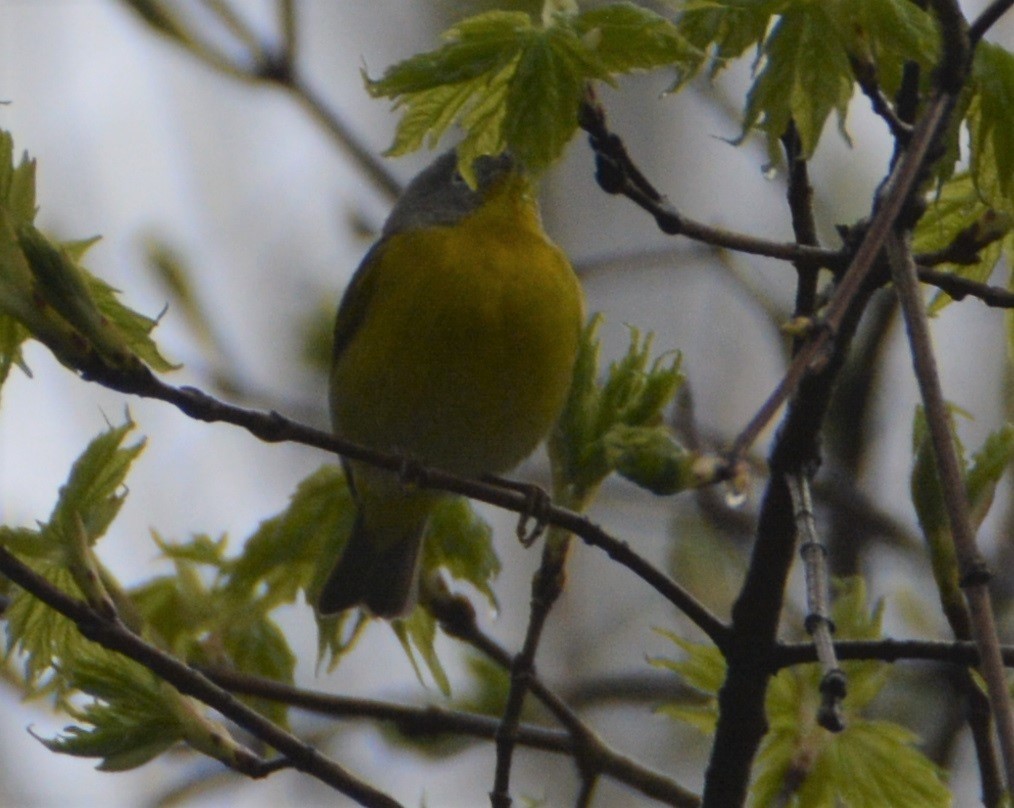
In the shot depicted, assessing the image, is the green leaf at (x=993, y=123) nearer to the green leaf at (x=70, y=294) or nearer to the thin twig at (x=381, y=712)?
the green leaf at (x=70, y=294)

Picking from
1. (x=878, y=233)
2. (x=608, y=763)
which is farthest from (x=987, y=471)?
(x=608, y=763)

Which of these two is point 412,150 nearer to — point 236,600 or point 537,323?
point 236,600

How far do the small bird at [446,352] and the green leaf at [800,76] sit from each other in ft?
5.95

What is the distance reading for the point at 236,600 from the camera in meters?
3.21

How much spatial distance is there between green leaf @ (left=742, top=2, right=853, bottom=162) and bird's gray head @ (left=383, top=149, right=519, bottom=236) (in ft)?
7.72

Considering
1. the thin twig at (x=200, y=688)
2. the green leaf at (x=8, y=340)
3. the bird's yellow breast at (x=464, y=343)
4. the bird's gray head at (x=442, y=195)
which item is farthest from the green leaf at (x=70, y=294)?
the bird's gray head at (x=442, y=195)

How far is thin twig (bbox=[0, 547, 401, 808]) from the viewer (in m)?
2.25

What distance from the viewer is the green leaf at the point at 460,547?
10.7ft

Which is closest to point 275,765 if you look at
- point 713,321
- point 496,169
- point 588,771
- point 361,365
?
point 588,771

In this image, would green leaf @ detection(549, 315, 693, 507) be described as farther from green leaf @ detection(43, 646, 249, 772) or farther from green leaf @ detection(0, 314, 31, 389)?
green leaf @ detection(0, 314, 31, 389)

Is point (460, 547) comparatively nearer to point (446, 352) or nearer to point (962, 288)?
point (446, 352)

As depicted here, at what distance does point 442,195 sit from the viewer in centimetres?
463

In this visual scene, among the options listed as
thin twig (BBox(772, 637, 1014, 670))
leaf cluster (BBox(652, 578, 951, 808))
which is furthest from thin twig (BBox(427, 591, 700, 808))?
thin twig (BBox(772, 637, 1014, 670))

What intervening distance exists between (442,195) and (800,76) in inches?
107
